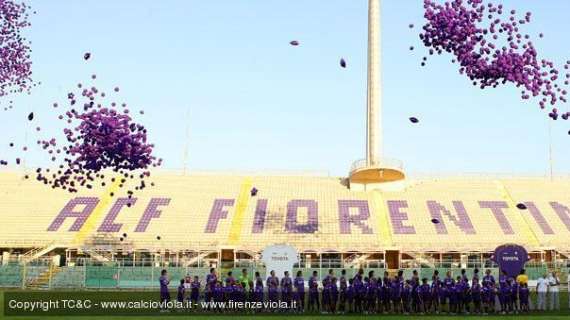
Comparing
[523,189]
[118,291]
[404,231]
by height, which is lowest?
[118,291]

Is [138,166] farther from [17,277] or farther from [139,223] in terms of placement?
[139,223]

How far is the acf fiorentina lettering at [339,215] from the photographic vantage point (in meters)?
51.1

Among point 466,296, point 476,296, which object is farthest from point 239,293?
point 476,296

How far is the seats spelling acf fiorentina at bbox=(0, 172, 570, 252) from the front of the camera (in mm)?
49312

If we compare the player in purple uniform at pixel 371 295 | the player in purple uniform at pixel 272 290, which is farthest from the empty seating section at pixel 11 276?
the player in purple uniform at pixel 371 295

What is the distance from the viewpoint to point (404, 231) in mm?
50875

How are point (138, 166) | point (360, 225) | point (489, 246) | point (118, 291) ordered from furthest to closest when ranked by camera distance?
1. point (360, 225)
2. point (489, 246)
3. point (118, 291)
4. point (138, 166)

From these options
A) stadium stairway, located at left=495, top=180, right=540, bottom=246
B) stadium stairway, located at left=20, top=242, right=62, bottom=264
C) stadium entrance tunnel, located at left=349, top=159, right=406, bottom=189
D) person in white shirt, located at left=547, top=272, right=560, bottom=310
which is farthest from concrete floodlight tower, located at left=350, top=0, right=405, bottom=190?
person in white shirt, located at left=547, top=272, right=560, bottom=310

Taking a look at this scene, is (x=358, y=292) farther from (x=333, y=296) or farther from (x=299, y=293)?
(x=299, y=293)

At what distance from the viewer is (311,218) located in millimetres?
53156

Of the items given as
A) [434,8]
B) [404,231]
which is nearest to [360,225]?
[404,231]

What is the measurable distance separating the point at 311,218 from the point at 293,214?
1562mm

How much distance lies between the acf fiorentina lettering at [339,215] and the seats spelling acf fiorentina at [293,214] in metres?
0.08

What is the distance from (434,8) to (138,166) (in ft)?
40.3
